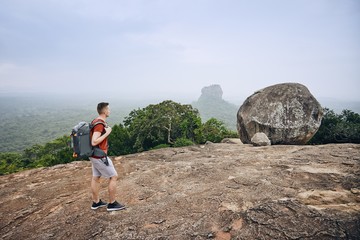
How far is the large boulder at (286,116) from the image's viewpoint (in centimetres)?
1380

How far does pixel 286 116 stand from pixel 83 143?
44.5ft

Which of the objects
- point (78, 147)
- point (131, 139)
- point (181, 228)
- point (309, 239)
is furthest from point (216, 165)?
point (131, 139)

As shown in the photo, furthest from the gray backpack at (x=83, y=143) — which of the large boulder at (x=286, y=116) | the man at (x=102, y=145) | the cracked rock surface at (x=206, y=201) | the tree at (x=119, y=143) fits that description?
the tree at (x=119, y=143)

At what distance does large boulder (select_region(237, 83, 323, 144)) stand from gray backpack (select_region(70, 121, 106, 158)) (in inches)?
490

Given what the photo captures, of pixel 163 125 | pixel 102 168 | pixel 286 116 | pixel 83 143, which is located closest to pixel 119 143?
pixel 163 125

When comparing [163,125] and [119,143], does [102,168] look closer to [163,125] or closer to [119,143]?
[163,125]

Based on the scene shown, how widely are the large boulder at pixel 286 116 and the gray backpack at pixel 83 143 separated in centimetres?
1244

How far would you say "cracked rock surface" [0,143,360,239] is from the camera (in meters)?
3.77

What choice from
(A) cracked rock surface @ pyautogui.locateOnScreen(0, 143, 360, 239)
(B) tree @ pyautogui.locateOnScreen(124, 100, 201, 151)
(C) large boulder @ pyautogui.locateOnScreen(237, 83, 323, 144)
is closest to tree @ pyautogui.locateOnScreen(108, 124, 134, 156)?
(B) tree @ pyautogui.locateOnScreen(124, 100, 201, 151)

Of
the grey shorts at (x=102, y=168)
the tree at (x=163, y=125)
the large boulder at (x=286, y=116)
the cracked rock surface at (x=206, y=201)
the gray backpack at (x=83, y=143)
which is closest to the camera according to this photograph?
the cracked rock surface at (x=206, y=201)

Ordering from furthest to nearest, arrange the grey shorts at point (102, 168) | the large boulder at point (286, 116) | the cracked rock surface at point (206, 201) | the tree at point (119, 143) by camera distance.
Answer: the tree at point (119, 143) < the large boulder at point (286, 116) < the grey shorts at point (102, 168) < the cracked rock surface at point (206, 201)

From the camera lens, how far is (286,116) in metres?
13.9

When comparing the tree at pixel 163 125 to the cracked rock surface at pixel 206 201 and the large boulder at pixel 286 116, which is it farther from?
the cracked rock surface at pixel 206 201

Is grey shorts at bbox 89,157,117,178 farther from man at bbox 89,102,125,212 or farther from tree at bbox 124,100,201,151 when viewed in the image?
tree at bbox 124,100,201,151
